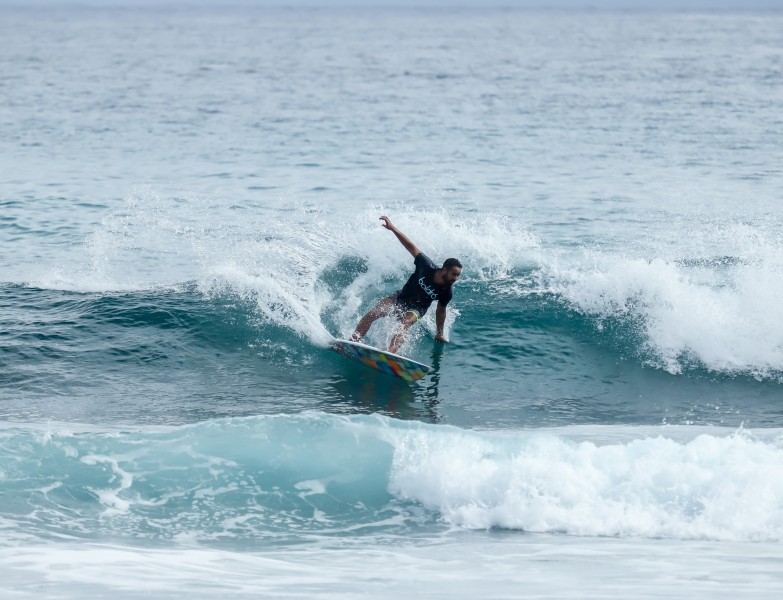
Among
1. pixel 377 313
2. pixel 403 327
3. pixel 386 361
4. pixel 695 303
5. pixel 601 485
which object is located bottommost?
pixel 601 485

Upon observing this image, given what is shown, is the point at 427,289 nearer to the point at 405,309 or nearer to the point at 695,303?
the point at 405,309

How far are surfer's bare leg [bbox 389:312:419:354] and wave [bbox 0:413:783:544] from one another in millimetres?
2305

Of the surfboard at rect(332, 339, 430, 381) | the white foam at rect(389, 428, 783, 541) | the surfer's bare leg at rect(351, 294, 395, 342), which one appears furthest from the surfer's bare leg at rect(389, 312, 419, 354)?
the white foam at rect(389, 428, 783, 541)

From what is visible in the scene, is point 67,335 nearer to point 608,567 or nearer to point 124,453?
point 124,453

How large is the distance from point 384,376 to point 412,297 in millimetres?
1167

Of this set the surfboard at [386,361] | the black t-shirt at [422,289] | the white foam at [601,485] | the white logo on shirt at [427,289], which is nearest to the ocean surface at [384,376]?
the white foam at [601,485]

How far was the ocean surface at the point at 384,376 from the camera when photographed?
795 cm

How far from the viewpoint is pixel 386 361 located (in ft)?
39.4

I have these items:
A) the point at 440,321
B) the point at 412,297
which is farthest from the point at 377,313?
the point at 440,321

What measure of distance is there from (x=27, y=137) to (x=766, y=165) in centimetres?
2109

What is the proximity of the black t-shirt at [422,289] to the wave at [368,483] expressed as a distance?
108 inches

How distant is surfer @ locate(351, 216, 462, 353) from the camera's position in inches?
494

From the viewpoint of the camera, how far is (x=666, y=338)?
1351 centimetres

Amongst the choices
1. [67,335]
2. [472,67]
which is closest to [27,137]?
[67,335]
